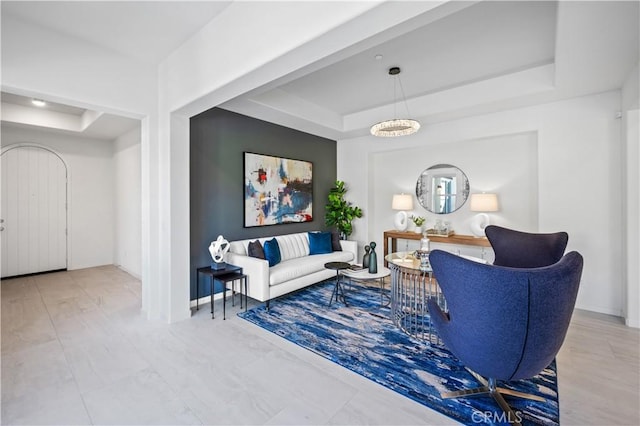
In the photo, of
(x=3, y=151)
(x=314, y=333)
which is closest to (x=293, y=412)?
(x=314, y=333)

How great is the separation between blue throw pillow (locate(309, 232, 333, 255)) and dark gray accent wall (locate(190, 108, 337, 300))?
520 mm

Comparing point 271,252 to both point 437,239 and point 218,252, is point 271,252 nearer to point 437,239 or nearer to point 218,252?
point 218,252

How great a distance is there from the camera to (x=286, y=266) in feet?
12.9

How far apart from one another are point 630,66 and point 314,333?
409cm

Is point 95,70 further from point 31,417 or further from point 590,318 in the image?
point 590,318

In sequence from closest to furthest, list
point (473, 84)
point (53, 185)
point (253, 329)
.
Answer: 1. point (253, 329)
2. point (473, 84)
3. point (53, 185)

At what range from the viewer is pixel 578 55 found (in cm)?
262

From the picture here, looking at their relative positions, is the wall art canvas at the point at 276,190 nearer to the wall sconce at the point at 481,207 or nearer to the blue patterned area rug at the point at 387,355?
the blue patterned area rug at the point at 387,355

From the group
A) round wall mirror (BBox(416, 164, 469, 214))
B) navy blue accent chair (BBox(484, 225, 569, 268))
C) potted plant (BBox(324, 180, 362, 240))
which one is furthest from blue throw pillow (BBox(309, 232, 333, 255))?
navy blue accent chair (BBox(484, 225, 569, 268))

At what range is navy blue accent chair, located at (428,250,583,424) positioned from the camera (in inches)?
60.5

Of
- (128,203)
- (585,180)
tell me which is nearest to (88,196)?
(128,203)

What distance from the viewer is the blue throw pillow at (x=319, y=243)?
4887 mm

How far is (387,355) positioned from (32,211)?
21.8ft

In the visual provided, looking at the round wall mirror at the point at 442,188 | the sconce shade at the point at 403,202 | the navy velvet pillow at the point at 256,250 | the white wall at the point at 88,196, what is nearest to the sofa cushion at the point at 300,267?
the navy velvet pillow at the point at 256,250
